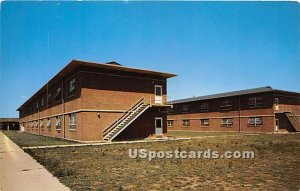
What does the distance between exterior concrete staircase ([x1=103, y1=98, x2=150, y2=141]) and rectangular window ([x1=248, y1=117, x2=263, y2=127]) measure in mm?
19864

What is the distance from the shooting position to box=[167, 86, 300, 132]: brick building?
3866 cm

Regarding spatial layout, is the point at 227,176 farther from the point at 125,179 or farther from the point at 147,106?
the point at 147,106

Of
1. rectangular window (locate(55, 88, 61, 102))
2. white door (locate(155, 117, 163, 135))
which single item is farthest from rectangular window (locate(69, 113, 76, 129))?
white door (locate(155, 117, 163, 135))

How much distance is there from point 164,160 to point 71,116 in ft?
53.7

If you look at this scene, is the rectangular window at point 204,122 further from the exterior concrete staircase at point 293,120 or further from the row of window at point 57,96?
the row of window at point 57,96

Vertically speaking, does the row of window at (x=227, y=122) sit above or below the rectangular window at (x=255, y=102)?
below

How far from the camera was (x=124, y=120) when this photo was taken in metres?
25.3

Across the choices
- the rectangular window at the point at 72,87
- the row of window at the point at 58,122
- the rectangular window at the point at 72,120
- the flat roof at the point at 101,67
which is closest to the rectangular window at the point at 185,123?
the flat roof at the point at 101,67

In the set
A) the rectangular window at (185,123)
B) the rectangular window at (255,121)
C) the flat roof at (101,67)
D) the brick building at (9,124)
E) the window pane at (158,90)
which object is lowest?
the brick building at (9,124)

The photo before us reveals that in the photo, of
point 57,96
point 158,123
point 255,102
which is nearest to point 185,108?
point 255,102

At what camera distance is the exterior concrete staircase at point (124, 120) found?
24039 mm

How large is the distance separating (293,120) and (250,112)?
681cm

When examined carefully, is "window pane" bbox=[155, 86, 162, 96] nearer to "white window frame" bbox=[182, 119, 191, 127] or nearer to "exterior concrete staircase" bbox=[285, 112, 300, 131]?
"exterior concrete staircase" bbox=[285, 112, 300, 131]

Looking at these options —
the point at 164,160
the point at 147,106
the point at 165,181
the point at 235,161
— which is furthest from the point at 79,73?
the point at 165,181
